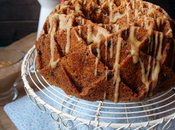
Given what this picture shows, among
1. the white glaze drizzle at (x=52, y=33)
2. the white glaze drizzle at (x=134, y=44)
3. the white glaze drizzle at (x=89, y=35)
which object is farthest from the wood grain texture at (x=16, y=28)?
the white glaze drizzle at (x=134, y=44)

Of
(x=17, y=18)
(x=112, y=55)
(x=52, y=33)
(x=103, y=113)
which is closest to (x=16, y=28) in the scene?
(x=17, y=18)

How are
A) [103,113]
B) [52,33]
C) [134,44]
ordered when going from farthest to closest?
[103,113] < [52,33] < [134,44]

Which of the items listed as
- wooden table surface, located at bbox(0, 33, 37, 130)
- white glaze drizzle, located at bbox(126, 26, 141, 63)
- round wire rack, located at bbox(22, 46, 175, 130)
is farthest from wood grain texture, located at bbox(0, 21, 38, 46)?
white glaze drizzle, located at bbox(126, 26, 141, 63)

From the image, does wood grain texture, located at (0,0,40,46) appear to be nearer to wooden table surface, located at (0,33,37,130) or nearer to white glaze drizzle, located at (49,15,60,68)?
wooden table surface, located at (0,33,37,130)

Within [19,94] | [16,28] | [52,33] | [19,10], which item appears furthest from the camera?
[16,28]

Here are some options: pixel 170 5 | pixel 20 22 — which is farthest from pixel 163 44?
pixel 20 22

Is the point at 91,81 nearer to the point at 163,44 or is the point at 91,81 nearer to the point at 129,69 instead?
the point at 129,69

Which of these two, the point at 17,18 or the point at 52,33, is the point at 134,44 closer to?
the point at 52,33

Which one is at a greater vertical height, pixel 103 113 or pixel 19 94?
pixel 103 113
